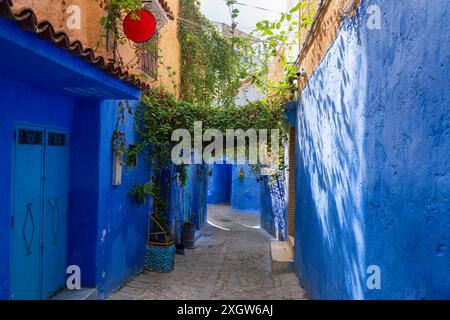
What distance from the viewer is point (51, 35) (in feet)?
10.7

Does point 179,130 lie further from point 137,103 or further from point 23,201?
point 23,201

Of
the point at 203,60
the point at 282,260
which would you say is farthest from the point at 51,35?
the point at 203,60

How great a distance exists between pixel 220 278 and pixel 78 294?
11.6 feet

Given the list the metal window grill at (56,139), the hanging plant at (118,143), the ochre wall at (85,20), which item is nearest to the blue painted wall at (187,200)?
the ochre wall at (85,20)

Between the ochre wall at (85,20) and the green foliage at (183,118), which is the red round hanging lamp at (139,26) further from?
the green foliage at (183,118)

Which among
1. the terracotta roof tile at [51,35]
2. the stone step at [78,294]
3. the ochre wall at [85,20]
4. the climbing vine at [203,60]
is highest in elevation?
the climbing vine at [203,60]

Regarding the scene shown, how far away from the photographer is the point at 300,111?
27.0 feet

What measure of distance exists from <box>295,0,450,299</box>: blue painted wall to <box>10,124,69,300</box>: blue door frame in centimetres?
356

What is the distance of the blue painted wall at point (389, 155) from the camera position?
2314mm

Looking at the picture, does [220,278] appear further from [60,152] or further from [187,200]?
[187,200]

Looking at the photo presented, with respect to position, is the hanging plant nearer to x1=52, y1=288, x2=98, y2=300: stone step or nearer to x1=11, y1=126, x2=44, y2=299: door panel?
x1=11, y1=126, x2=44, y2=299: door panel

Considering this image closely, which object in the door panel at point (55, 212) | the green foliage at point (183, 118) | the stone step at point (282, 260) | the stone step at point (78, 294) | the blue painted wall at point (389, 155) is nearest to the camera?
the blue painted wall at point (389, 155)

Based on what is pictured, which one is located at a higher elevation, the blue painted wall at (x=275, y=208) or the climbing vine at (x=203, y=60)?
the climbing vine at (x=203, y=60)

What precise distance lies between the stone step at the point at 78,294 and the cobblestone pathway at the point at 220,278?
0.79 m
